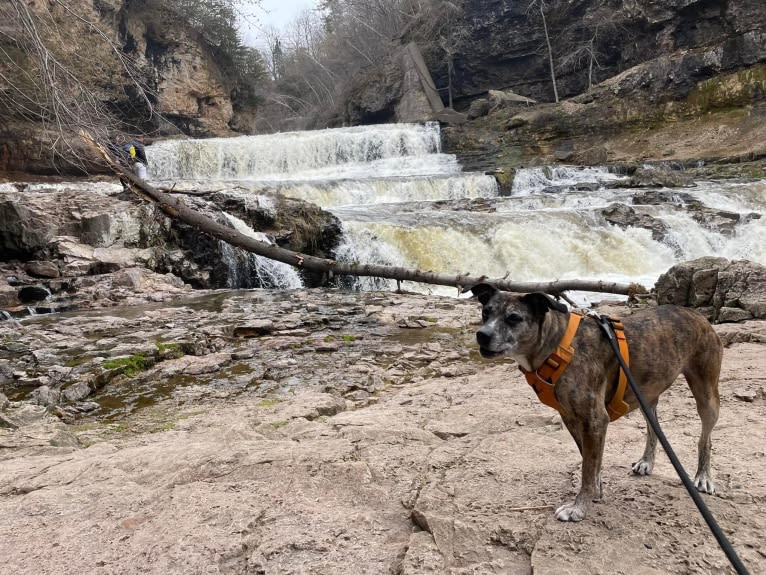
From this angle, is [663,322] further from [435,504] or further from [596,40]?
[596,40]

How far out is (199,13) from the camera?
31672 mm

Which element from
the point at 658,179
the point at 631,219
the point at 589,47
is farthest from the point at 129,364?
the point at 589,47

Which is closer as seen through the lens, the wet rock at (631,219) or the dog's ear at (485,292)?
the dog's ear at (485,292)

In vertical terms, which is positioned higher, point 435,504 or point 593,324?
point 593,324

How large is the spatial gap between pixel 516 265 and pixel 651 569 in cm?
1214

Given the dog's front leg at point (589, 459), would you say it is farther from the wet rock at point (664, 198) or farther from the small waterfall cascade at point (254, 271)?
the wet rock at point (664, 198)

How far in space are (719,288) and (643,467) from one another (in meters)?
5.69

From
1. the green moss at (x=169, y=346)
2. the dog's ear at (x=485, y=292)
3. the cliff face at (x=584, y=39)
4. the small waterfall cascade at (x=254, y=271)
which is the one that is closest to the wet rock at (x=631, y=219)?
the small waterfall cascade at (x=254, y=271)

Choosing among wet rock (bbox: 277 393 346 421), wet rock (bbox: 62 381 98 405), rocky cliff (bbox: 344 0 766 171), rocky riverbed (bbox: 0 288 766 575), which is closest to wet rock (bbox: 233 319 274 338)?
rocky riverbed (bbox: 0 288 766 575)

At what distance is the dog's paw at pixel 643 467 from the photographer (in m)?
2.65

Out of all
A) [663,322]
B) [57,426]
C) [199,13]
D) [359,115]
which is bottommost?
[57,426]

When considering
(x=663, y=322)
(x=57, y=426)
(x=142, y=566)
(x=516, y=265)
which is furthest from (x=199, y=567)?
(x=516, y=265)

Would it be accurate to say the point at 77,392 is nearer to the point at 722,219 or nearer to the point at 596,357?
the point at 596,357

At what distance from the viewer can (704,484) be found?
247cm
